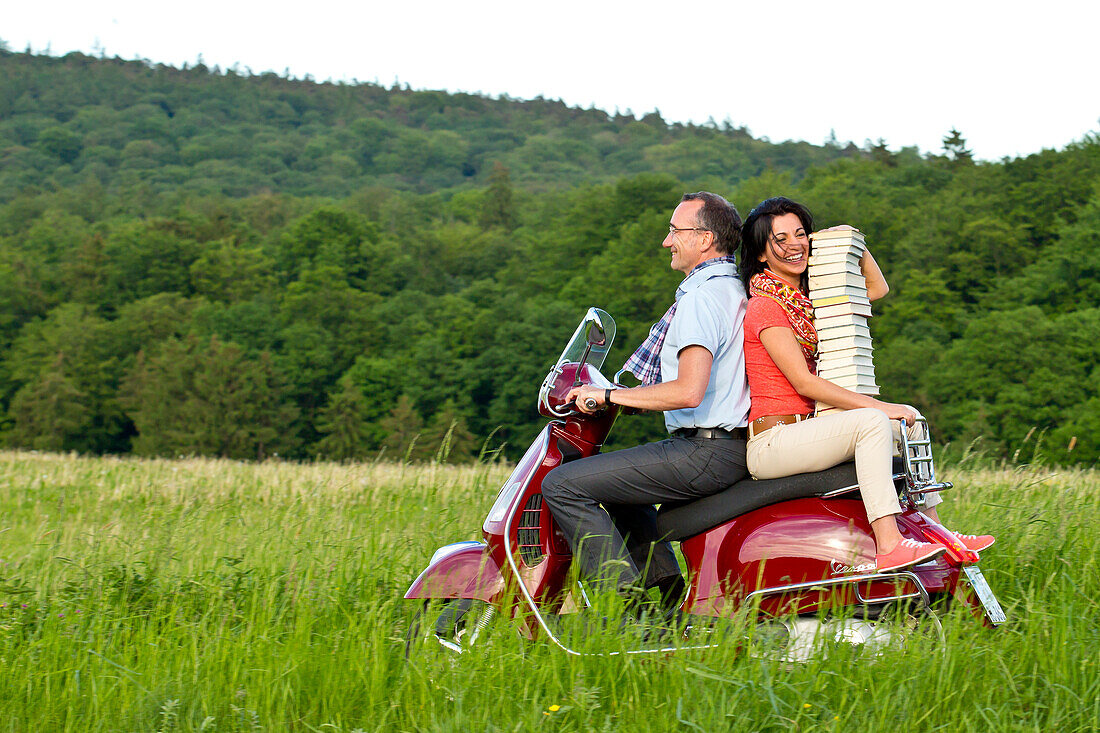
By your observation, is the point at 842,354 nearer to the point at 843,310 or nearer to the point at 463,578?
the point at 843,310

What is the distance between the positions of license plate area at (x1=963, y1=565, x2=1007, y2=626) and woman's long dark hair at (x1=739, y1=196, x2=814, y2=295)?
110cm

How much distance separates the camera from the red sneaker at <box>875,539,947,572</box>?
132 inches

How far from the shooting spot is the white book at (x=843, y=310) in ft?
12.0

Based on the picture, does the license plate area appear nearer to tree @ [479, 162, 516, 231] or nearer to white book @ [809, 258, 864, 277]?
white book @ [809, 258, 864, 277]

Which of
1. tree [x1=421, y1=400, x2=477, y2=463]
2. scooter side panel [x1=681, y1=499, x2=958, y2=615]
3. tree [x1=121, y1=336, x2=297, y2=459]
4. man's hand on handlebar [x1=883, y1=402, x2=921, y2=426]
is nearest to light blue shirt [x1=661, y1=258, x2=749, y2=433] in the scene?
scooter side panel [x1=681, y1=499, x2=958, y2=615]

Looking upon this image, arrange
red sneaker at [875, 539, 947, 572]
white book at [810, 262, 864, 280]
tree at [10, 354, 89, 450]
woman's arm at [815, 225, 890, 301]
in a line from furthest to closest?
tree at [10, 354, 89, 450]
woman's arm at [815, 225, 890, 301]
white book at [810, 262, 864, 280]
red sneaker at [875, 539, 947, 572]

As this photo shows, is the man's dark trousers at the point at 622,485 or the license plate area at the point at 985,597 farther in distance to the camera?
the man's dark trousers at the point at 622,485

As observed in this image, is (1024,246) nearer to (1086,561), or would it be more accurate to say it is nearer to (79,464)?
(79,464)

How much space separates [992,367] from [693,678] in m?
44.7

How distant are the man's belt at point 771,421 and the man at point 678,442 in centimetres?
6

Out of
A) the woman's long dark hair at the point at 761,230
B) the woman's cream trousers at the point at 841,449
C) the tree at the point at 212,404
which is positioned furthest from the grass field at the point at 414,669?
the tree at the point at 212,404

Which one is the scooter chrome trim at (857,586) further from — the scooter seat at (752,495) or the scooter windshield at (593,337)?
the scooter windshield at (593,337)

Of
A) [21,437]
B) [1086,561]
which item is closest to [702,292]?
[1086,561]

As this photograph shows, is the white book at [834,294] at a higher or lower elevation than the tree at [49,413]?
higher
